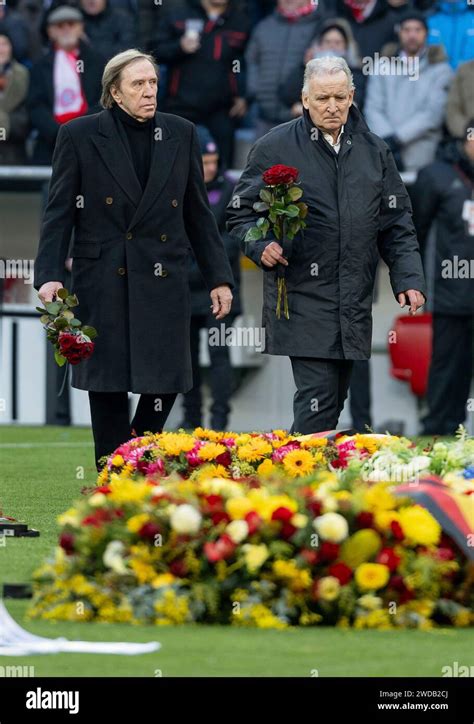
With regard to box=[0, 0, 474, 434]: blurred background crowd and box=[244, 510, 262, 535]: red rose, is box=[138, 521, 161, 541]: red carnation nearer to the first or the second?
box=[244, 510, 262, 535]: red rose

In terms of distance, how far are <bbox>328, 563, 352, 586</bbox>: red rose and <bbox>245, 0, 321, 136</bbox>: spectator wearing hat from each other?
10.4 metres

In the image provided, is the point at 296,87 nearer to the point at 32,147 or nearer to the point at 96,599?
the point at 32,147

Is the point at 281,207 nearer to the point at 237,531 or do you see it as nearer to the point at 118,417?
the point at 118,417

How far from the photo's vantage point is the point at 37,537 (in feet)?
27.2

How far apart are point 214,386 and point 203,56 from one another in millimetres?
2860

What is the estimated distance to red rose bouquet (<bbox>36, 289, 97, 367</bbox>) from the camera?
863cm

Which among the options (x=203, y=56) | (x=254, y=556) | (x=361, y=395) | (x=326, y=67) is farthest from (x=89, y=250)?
(x=203, y=56)

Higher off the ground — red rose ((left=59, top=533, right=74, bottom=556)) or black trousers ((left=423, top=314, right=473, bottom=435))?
black trousers ((left=423, top=314, right=473, bottom=435))

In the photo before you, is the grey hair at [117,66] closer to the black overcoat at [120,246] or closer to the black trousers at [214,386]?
the black overcoat at [120,246]

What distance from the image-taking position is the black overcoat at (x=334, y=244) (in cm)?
914

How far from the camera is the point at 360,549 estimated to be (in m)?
6.15

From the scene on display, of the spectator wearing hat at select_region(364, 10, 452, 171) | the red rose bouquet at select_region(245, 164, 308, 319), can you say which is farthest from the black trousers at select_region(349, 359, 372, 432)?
the red rose bouquet at select_region(245, 164, 308, 319)

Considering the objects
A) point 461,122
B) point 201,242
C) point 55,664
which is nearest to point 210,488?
point 55,664
